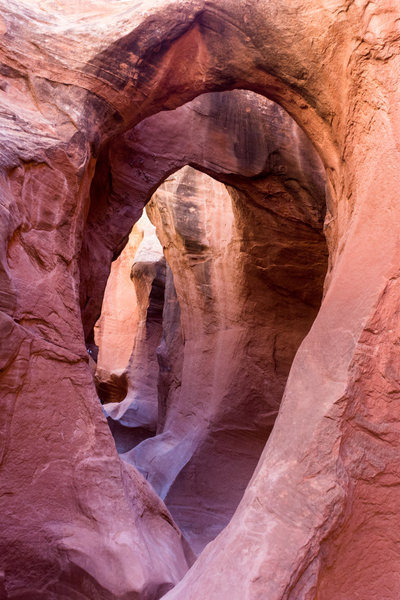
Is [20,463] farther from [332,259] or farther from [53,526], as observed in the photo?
[332,259]

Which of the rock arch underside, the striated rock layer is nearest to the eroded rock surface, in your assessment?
the striated rock layer

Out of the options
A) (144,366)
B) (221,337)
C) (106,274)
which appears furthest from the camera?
(144,366)

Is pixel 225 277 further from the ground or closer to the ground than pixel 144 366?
further from the ground

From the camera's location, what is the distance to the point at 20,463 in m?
2.45

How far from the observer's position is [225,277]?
227 inches

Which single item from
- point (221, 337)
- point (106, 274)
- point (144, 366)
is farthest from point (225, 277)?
point (144, 366)

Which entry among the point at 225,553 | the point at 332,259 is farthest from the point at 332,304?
the point at 225,553

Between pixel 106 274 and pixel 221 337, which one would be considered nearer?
pixel 106 274

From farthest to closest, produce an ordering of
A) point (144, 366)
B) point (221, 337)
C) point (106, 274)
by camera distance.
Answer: point (144, 366) < point (221, 337) < point (106, 274)

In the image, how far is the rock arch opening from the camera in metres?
4.85

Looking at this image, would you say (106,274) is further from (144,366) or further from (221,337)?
(144,366)

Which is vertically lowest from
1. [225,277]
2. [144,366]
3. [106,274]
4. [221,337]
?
[144,366]

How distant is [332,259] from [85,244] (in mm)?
1859

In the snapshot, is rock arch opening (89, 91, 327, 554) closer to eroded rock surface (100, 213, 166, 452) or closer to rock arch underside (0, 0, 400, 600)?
rock arch underside (0, 0, 400, 600)
